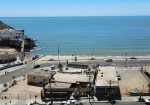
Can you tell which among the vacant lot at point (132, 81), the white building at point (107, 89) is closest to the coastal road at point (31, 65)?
the vacant lot at point (132, 81)

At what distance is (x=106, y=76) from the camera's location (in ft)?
181

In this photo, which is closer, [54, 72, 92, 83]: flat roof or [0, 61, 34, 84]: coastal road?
[54, 72, 92, 83]: flat roof

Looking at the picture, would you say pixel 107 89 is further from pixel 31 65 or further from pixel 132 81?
pixel 31 65

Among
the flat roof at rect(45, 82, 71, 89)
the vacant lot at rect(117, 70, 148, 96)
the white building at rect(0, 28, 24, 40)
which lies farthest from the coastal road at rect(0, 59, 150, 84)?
the white building at rect(0, 28, 24, 40)

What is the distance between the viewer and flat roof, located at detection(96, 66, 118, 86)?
5016 centimetres

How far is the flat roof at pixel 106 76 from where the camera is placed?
50156mm

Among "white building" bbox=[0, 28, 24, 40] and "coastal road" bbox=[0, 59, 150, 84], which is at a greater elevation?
"white building" bbox=[0, 28, 24, 40]

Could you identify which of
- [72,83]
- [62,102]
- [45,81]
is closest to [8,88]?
[45,81]

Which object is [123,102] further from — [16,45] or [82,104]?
[16,45]

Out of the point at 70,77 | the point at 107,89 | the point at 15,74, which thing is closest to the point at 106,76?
the point at 70,77

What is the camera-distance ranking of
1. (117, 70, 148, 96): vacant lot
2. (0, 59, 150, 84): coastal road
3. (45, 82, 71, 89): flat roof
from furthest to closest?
1. (0, 59, 150, 84): coastal road
2. (117, 70, 148, 96): vacant lot
3. (45, 82, 71, 89): flat roof

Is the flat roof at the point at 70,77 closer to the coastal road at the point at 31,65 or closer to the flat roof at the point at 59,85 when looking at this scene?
Answer: the flat roof at the point at 59,85

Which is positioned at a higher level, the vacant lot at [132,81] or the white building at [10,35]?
the white building at [10,35]

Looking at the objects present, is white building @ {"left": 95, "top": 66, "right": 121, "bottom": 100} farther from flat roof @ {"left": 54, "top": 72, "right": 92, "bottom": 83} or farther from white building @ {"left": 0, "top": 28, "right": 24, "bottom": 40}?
white building @ {"left": 0, "top": 28, "right": 24, "bottom": 40}
